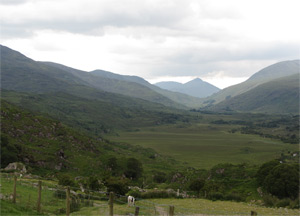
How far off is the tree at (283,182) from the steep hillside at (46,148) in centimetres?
5481

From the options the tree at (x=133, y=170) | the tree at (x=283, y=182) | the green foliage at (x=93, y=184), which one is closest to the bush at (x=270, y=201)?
the tree at (x=283, y=182)

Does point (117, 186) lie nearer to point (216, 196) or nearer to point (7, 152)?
point (216, 196)

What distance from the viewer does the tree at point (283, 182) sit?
3834cm

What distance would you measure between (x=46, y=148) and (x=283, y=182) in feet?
255

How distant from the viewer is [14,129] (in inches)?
3871

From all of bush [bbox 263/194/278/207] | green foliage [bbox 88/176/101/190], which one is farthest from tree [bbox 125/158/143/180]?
bush [bbox 263/194/278/207]

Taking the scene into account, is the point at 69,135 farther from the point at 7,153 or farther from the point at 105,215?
the point at 105,215

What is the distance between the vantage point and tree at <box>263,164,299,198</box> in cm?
3834

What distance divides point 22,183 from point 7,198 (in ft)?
34.0

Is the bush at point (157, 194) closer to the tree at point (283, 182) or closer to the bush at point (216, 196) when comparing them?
the bush at point (216, 196)

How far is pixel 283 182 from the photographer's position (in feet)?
128

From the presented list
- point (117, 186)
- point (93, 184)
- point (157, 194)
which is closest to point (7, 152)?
point (93, 184)

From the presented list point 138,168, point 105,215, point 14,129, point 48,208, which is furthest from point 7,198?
point 14,129

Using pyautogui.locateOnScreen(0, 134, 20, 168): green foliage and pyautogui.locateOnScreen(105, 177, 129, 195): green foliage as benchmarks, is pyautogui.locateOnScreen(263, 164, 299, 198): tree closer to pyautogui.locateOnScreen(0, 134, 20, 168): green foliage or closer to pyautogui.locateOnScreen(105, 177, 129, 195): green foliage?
pyautogui.locateOnScreen(105, 177, 129, 195): green foliage
